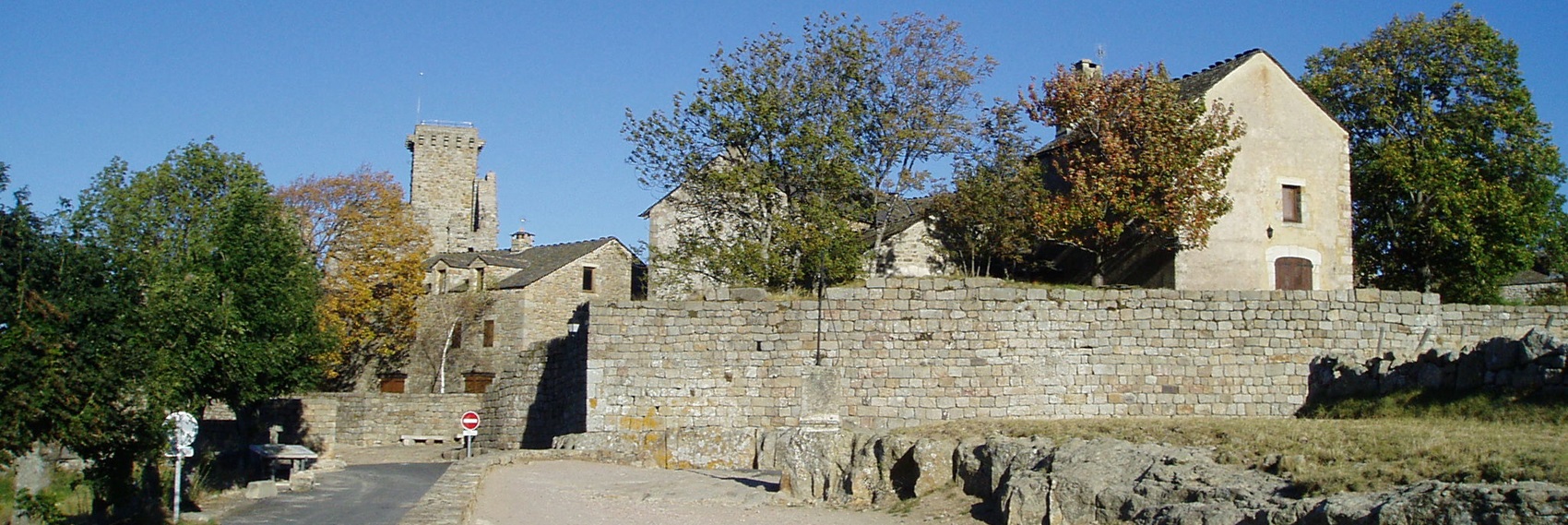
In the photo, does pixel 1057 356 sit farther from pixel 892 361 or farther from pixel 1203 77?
pixel 1203 77

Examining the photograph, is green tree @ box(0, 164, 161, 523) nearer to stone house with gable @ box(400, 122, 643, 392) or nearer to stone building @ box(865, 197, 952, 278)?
stone building @ box(865, 197, 952, 278)

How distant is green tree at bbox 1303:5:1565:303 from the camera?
1297 inches

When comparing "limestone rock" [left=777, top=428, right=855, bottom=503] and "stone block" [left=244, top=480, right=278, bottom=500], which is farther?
"stone block" [left=244, top=480, right=278, bottom=500]

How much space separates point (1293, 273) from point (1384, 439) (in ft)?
50.5

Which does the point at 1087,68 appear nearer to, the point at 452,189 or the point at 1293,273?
the point at 1293,273

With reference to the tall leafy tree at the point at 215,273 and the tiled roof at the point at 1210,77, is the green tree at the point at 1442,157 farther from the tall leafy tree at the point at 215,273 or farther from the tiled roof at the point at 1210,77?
the tall leafy tree at the point at 215,273

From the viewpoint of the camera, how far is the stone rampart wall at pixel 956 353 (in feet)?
75.4

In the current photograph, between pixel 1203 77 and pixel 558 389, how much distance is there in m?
15.0

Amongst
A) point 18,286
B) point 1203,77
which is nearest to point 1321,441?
point 18,286

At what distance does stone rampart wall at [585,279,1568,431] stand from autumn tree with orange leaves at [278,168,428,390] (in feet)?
80.7

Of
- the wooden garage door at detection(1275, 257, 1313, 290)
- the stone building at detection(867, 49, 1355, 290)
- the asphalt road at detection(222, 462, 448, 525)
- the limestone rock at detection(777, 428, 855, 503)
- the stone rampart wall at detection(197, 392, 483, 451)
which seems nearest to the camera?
the limestone rock at detection(777, 428, 855, 503)

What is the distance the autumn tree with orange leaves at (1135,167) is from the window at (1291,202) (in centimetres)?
179

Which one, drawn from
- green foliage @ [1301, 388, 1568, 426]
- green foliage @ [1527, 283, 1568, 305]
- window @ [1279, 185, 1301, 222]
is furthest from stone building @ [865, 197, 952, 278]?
green foliage @ [1527, 283, 1568, 305]

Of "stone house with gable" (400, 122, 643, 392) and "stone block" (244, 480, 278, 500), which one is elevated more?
"stone house with gable" (400, 122, 643, 392)
